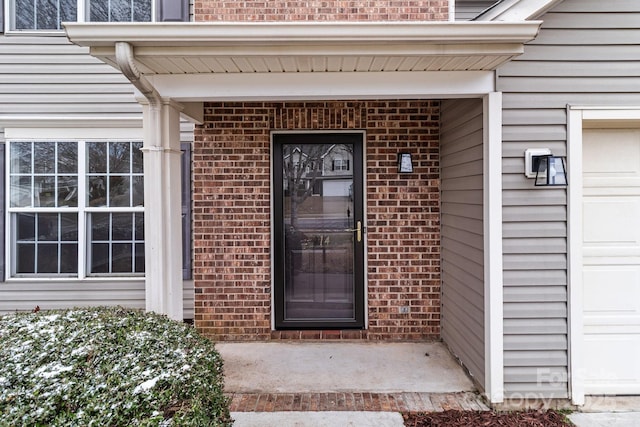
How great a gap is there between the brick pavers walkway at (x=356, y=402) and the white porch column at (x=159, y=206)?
934 mm

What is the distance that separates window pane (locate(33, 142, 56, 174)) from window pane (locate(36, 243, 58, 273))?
88 centimetres

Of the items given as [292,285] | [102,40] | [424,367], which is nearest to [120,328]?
[102,40]

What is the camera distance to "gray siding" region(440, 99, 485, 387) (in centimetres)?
320

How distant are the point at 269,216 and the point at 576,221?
2.80 m

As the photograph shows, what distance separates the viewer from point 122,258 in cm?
462

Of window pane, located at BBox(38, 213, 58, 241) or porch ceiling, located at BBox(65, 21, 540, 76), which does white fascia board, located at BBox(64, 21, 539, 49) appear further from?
window pane, located at BBox(38, 213, 58, 241)

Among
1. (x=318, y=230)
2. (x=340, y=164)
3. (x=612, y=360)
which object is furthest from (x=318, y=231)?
(x=612, y=360)

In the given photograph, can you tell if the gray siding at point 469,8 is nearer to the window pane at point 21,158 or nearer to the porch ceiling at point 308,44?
the porch ceiling at point 308,44

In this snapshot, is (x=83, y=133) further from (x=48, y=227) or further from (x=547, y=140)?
(x=547, y=140)

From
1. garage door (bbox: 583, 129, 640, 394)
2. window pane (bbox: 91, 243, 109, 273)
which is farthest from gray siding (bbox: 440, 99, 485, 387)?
window pane (bbox: 91, 243, 109, 273)

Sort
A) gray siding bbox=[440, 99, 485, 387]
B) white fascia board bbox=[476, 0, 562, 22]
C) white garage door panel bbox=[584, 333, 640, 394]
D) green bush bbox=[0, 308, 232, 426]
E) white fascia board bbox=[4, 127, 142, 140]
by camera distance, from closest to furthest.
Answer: green bush bbox=[0, 308, 232, 426] → white fascia board bbox=[476, 0, 562, 22] → white garage door panel bbox=[584, 333, 640, 394] → gray siding bbox=[440, 99, 485, 387] → white fascia board bbox=[4, 127, 142, 140]

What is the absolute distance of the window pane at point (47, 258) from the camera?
4594 mm

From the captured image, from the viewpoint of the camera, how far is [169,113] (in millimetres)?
3080

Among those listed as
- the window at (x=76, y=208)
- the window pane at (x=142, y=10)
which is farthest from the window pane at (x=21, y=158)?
the window pane at (x=142, y=10)
